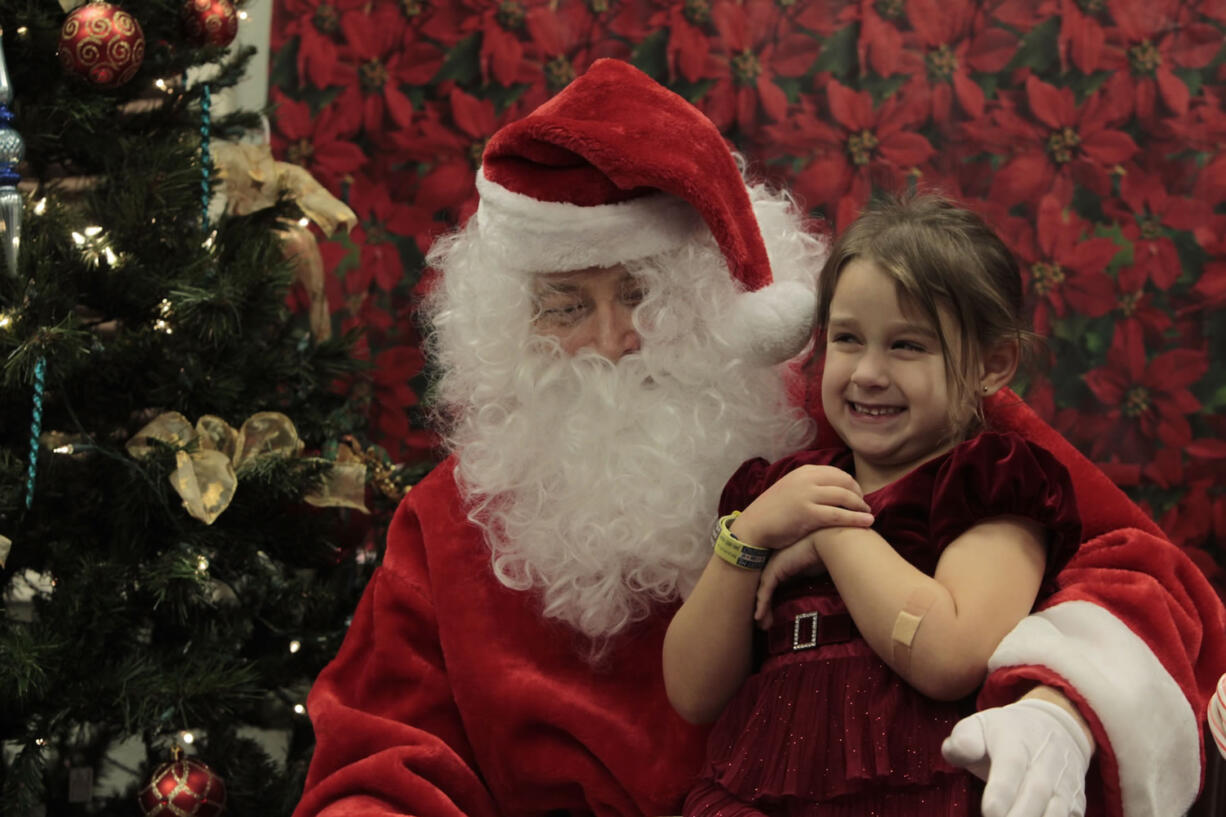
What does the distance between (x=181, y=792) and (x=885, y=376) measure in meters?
1.22

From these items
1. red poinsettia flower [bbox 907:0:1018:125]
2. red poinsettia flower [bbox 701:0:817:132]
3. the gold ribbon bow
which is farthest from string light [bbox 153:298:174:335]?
red poinsettia flower [bbox 907:0:1018:125]

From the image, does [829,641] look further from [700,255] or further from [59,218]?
[59,218]

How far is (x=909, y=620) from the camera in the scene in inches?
45.4

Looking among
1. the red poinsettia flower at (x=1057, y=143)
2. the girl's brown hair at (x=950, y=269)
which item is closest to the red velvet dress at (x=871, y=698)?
the girl's brown hair at (x=950, y=269)

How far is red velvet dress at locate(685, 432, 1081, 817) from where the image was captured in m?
1.19

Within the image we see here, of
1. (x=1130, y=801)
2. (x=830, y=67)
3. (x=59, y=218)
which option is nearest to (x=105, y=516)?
(x=59, y=218)

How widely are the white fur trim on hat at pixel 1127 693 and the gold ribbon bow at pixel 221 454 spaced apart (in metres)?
1.14

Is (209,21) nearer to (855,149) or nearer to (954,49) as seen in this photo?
(855,149)

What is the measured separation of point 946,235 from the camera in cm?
132

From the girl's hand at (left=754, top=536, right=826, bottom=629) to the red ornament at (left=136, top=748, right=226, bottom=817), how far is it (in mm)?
975

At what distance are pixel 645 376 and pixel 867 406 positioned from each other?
13.3 inches

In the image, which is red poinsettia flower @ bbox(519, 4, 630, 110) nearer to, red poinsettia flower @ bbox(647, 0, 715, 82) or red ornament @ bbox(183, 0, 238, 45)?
red poinsettia flower @ bbox(647, 0, 715, 82)

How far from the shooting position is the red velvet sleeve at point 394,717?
4.71 ft

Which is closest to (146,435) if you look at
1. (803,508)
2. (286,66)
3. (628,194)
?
(628,194)
